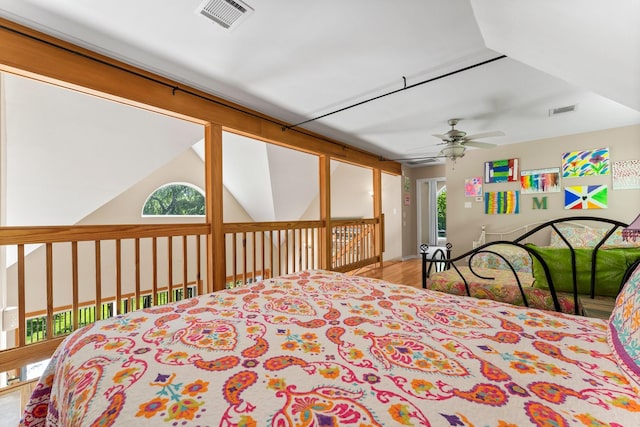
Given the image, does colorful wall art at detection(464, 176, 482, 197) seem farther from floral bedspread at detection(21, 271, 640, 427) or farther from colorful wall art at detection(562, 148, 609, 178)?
floral bedspread at detection(21, 271, 640, 427)

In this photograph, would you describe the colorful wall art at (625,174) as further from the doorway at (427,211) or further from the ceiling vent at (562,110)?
the doorway at (427,211)

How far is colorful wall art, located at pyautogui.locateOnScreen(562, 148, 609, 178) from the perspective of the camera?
4.05m

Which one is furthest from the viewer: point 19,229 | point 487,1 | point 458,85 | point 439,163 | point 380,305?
point 439,163

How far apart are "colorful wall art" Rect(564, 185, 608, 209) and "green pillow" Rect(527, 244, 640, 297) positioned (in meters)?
3.51

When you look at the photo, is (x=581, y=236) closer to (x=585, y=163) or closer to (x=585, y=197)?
(x=585, y=197)

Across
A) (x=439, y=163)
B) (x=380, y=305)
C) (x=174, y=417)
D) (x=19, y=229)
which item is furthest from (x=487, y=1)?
(x=439, y=163)

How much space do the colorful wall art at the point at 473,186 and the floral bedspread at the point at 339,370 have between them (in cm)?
447

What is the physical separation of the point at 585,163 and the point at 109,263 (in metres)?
7.99

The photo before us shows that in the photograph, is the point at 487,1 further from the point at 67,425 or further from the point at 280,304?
the point at 67,425

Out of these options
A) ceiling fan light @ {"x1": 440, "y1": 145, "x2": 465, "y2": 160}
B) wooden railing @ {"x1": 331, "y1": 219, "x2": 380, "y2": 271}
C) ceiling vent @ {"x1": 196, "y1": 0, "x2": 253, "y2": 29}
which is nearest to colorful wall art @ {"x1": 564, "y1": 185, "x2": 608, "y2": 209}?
ceiling fan light @ {"x1": 440, "y1": 145, "x2": 465, "y2": 160}

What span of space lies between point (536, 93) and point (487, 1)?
A: 78.1 inches

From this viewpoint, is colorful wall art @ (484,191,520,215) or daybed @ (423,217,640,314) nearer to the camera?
daybed @ (423,217,640,314)

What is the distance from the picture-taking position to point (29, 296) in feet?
13.7

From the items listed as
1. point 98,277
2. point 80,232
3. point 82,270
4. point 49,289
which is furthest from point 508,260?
point 82,270
